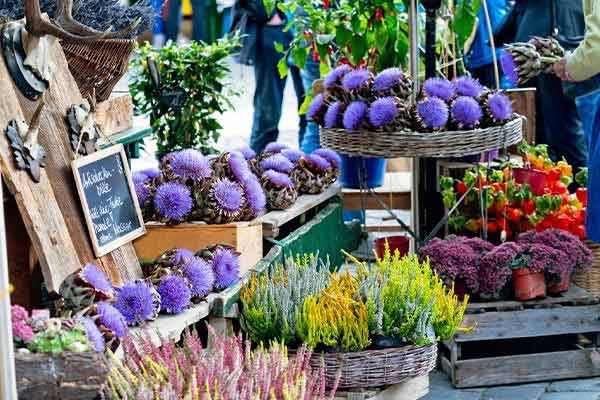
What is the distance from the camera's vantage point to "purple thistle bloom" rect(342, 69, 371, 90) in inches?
188

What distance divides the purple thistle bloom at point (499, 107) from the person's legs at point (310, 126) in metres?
2.42

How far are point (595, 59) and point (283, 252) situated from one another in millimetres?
1456

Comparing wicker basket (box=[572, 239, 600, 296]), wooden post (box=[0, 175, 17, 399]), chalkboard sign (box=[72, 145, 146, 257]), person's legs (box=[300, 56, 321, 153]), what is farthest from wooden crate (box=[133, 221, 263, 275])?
person's legs (box=[300, 56, 321, 153])

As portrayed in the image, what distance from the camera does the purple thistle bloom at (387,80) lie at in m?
4.73

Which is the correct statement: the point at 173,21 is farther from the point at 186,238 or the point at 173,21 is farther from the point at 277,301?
the point at 277,301

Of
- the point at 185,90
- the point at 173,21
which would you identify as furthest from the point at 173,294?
the point at 173,21

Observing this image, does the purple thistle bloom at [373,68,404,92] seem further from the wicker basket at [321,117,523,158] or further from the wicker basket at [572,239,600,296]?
the wicker basket at [572,239,600,296]

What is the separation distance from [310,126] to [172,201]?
10.7 feet

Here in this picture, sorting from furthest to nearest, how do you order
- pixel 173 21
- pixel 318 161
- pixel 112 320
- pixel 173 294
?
pixel 173 21 < pixel 318 161 < pixel 173 294 < pixel 112 320

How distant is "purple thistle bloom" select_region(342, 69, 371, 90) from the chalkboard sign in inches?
52.9

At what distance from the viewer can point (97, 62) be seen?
12.3 feet

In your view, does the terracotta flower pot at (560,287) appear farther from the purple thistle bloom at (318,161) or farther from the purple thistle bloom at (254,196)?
the purple thistle bloom at (254,196)

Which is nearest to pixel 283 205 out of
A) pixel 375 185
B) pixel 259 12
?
pixel 375 185

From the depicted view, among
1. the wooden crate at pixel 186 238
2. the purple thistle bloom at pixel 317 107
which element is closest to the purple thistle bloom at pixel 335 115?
the purple thistle bloom at pixel 317 107
